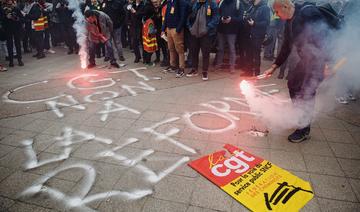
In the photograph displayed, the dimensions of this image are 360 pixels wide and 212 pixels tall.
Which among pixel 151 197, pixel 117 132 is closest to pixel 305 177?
pixel 151 197

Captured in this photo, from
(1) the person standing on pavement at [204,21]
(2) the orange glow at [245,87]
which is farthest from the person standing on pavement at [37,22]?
(2) the orange glow at [245,87]

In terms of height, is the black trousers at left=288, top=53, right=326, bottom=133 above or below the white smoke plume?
below

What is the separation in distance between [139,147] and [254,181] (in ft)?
4.98

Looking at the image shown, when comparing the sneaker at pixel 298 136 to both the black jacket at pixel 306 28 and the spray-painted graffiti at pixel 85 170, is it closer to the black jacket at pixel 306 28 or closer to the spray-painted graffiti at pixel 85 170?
the black jacket at pixel 306 28

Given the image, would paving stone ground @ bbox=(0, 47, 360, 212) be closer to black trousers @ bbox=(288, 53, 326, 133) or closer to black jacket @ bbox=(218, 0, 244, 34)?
black trousers @ bbox=(288, 53, 326, 133)

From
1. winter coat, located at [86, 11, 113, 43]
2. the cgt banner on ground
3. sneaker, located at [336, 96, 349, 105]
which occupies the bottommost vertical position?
the cgt banner on ground

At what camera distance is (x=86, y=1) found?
27.6ft

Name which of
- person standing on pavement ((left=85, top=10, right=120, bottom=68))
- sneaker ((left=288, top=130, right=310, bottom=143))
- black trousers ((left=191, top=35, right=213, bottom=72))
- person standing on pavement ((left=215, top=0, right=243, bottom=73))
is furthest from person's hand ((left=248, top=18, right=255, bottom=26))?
person standing on pavement ((left=85, top=10, right=120, bottom=68))

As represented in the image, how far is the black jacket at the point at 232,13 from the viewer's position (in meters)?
6.41

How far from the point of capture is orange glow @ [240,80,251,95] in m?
5.71

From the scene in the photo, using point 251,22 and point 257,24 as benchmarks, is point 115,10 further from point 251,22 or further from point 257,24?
point 257,24

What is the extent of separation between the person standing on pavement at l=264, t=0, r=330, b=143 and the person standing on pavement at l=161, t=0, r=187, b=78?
10.1ft

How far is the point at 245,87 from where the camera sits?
19.9 ft

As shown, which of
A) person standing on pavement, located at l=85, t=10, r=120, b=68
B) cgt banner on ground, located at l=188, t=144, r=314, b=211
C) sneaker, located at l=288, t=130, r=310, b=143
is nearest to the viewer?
cgt banner on ground, located at l=188, t=144, r=314, b=211
